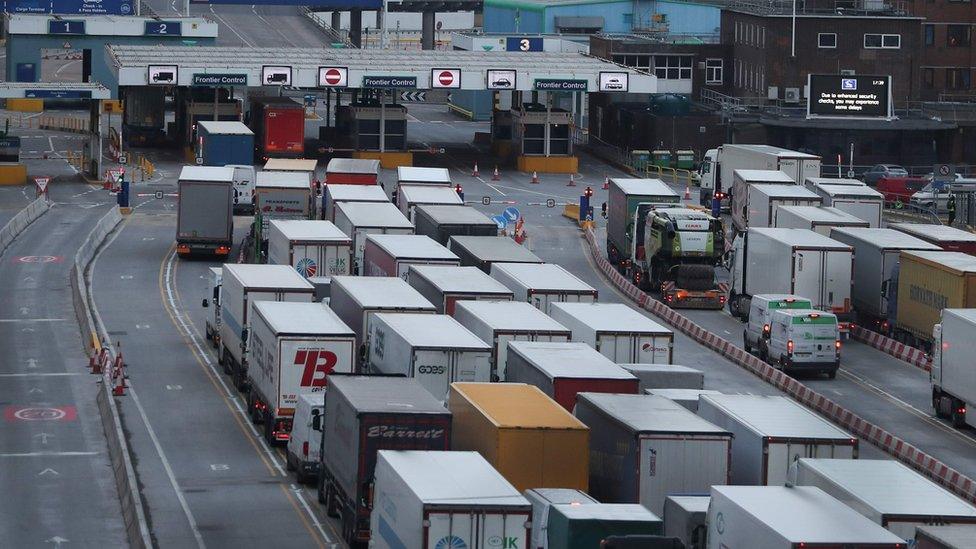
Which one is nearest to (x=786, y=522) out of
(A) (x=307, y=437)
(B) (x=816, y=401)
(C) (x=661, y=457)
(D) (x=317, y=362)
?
(C) (x=661, y=457)

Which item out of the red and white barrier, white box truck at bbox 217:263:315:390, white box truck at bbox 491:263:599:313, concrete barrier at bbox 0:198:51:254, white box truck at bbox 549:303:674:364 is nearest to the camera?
white box truck at bbox 549:303:674:364

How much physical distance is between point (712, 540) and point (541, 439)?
545 centimetres

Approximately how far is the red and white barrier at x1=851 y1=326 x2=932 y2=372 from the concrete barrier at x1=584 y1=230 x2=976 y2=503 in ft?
16.5

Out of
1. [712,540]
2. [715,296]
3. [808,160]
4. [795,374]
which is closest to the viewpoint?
[712,540]

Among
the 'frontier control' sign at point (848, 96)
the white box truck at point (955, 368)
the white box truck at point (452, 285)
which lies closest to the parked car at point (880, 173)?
the 'frontier control' sign at point (848, 96)

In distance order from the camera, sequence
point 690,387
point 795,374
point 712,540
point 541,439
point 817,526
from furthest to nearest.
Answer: point 795,374
point 690,387
point 541,439
point 712,540
point 817,526

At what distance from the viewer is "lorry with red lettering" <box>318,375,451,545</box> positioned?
37.4m

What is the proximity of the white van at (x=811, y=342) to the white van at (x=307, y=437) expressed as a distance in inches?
718

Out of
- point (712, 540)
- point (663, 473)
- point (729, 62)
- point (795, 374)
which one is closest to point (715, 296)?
Result: point (795, 374)

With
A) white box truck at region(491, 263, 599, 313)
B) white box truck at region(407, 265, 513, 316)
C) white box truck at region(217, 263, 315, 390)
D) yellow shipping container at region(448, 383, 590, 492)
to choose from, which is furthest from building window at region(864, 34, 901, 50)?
yellow shipping container at region(448, 383, 590, 492)

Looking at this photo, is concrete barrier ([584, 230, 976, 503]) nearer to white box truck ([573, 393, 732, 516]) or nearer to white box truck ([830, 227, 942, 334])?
white box truck ([830, 227, 942, 334])

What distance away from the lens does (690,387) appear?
1881 inches

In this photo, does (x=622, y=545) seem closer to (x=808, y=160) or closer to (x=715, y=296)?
(x=715, y=296)

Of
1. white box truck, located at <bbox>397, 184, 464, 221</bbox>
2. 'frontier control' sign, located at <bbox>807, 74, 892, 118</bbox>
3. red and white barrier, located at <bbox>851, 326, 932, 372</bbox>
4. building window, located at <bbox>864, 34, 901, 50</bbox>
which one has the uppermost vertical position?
building window, located at <bbox>864, 34, 901, 50</bbox>
